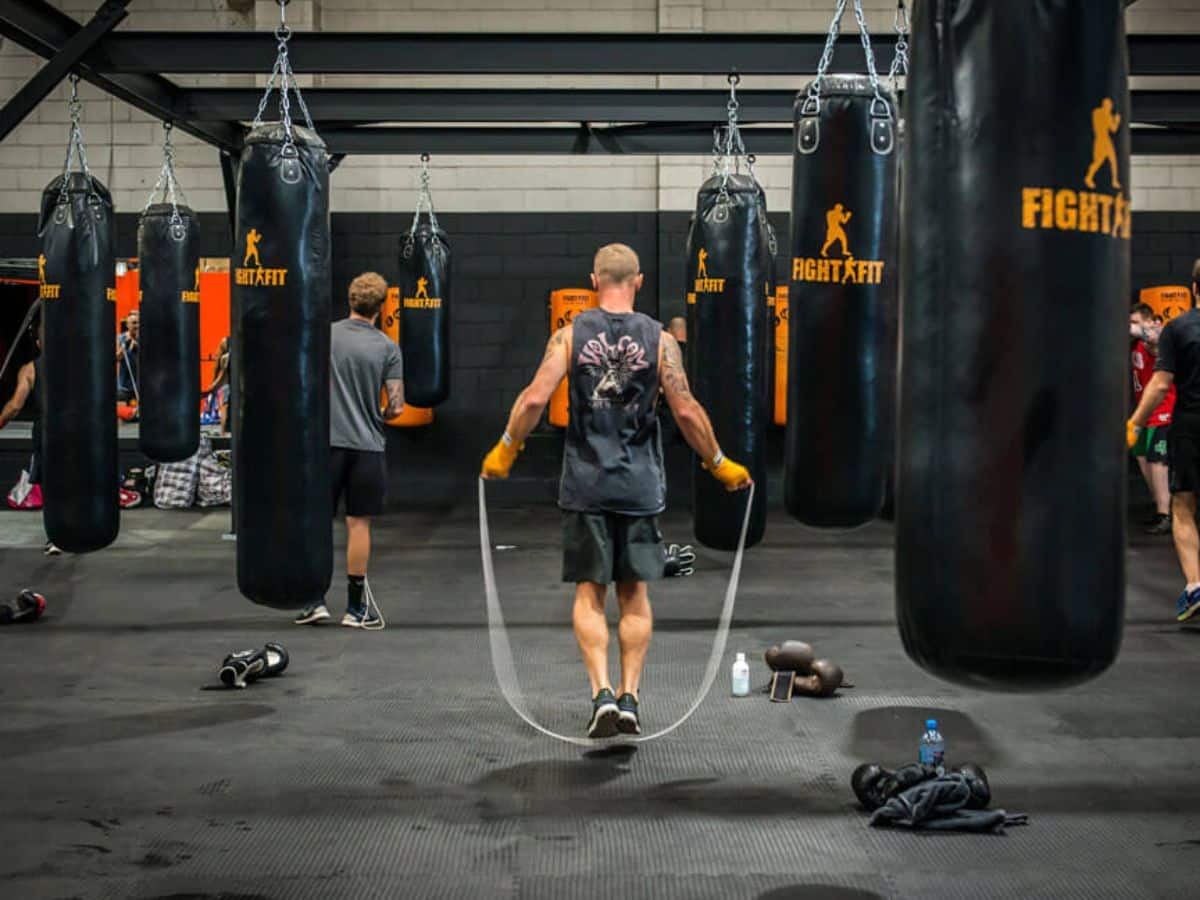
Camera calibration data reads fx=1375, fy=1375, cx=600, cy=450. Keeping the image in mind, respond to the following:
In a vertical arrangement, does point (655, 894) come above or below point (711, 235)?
below

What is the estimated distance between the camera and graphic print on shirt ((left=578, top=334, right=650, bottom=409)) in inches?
186

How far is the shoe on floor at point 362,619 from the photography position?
22.7 ft

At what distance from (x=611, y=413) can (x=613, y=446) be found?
0.11 metres

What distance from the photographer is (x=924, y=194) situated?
2.49 meters

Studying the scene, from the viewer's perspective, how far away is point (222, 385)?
39.8ft

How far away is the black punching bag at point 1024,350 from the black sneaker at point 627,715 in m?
2.25

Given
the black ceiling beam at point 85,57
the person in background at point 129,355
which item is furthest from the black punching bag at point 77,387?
the person in background at point 129,355

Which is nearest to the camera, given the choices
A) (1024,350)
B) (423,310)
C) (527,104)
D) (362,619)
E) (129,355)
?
(1024,350)

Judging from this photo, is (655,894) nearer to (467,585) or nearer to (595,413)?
(595,413)

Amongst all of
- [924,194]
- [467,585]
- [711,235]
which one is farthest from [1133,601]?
[924,194]

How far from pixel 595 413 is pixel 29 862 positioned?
2216mm

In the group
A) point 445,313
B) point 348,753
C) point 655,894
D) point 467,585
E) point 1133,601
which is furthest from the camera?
point 445,313

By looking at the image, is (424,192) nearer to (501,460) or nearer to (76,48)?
(76,48)

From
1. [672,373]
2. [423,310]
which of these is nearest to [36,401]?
[423,310]
